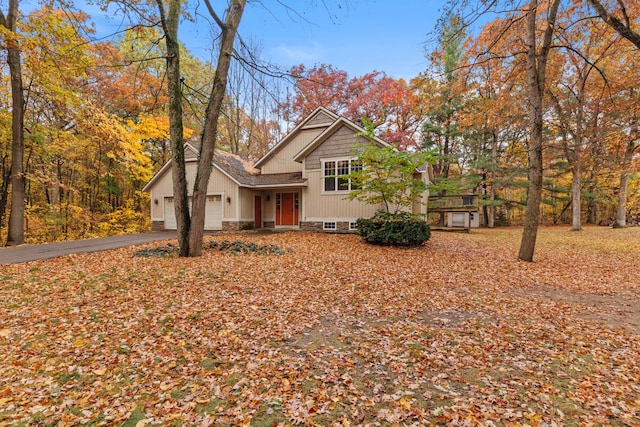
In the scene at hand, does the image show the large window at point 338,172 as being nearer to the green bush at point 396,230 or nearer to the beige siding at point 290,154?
the beige siding at point 290,154

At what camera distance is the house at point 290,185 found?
13.6 m

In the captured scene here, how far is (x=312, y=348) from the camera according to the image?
11.1 feet

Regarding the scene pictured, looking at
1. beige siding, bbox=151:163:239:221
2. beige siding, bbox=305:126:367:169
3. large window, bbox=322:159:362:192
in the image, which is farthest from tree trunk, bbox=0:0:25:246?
large window, bbox=322:159:362:192

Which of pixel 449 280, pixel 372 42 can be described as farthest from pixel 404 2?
pixel 449 280

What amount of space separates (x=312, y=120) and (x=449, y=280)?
12011 millimetres

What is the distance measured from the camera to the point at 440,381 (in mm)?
2760

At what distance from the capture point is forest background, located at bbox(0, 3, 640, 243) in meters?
9.23

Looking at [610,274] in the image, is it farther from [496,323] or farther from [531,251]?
[496,323]

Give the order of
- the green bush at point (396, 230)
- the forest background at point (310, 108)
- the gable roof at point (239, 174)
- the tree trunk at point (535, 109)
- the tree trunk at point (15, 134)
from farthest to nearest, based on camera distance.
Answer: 1. the gable roof at point (239, 174)
2. the green bush at point (396, 230)
3. the tree trunk at point (15, 134)
4. the forest background at point (310, 108)
5. the tree trunk at point (535, 109)

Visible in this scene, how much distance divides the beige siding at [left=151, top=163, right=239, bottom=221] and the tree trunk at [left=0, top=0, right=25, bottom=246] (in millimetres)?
6173

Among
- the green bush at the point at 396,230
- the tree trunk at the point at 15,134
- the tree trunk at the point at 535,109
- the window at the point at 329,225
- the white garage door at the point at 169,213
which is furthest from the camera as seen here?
the white garage door at the point at 169,213

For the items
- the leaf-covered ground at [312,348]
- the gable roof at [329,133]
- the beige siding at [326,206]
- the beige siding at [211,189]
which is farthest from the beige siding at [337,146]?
the leaf-covered ground at [312,348]

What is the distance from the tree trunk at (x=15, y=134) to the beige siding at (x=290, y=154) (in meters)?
10.1

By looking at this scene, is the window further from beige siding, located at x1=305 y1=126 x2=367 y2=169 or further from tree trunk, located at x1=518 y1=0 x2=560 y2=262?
tree trunk, located at x1=518 y1=0 x2=560 y2=262
